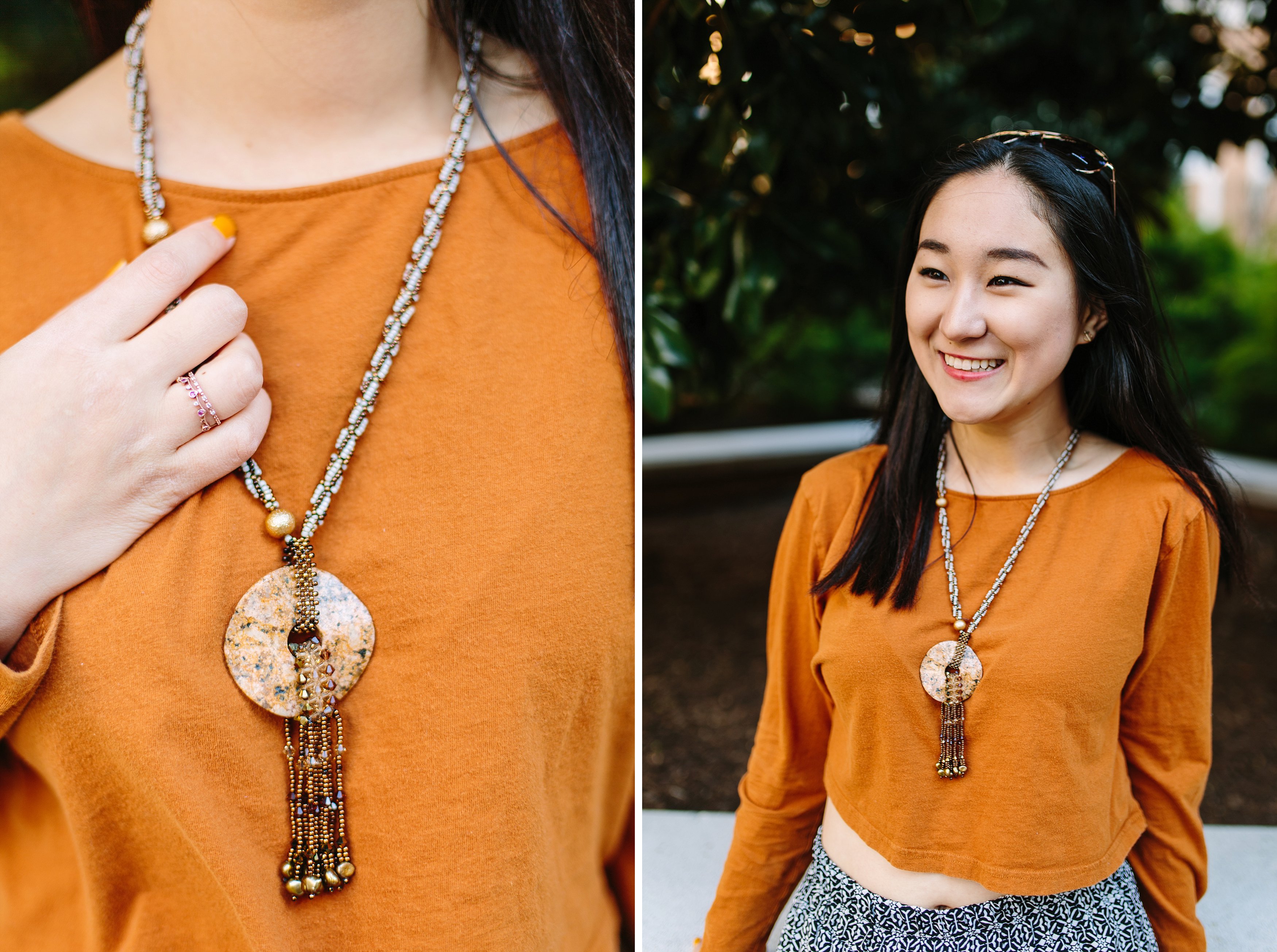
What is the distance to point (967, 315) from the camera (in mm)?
965

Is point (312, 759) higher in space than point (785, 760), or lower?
higher

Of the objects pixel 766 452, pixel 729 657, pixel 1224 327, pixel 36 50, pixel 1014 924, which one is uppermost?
pixel 36 50

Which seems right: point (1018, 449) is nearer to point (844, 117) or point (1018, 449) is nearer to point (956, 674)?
point (956, 674)

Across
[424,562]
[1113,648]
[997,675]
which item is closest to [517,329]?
[424,562]

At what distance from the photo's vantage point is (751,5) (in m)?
1.42

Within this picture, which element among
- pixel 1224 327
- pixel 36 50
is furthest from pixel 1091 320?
pixel 1224 327

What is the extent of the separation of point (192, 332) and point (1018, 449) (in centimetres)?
88

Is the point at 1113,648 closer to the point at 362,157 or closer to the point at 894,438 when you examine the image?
the point at 894,438

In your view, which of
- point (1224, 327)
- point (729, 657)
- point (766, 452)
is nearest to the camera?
point (729, 657)

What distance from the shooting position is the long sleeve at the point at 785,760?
1.17 meters

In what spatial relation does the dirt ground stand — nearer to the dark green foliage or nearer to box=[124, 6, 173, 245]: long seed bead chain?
box=[124, 6, 173, 245]: long seed bead chain

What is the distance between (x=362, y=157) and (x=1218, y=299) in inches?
299

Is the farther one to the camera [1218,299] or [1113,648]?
[1218,299]

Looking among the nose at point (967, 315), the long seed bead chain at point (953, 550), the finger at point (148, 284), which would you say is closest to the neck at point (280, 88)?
the finger at point (148, 284)
